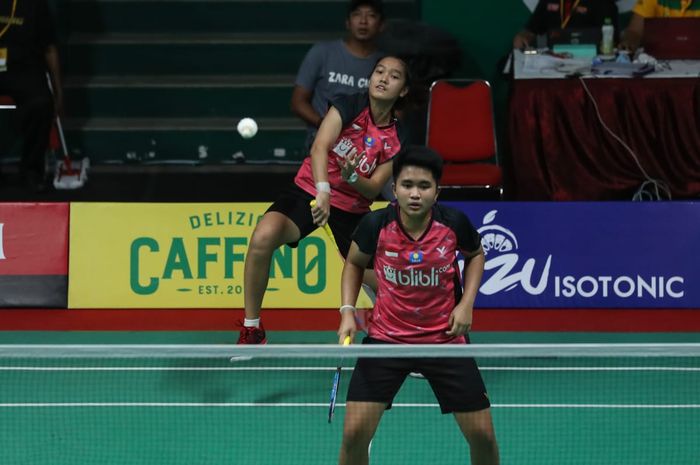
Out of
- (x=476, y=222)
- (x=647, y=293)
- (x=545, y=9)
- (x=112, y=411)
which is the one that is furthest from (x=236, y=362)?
(x=545, y=9)

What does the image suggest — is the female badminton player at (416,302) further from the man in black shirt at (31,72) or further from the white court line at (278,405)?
the man in black shirt at (31,72)

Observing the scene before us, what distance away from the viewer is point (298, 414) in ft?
21.2

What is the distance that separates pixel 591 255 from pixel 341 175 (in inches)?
112

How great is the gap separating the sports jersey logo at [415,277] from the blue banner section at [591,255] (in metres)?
3.56

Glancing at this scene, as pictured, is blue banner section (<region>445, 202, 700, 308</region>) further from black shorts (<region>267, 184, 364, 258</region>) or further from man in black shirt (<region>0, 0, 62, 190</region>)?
man in black shirt (<region>0, 0, 62, 190</region>)

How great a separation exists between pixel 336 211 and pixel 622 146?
3.54 meters

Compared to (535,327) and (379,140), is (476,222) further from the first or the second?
(379,140)

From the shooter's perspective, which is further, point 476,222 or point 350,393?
point 476,222

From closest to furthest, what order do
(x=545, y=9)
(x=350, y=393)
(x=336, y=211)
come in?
(x=350, y=393), (x=336, y=211), (x=545, y=9)

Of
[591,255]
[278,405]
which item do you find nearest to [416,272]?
[278,405]

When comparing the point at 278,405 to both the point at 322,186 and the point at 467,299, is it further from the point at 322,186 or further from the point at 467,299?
the point at 467,299

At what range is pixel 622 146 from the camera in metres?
9.55

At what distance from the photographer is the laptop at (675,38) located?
1001cm

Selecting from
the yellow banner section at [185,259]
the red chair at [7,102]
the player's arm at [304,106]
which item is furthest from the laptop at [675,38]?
the red chair at [7,102]
